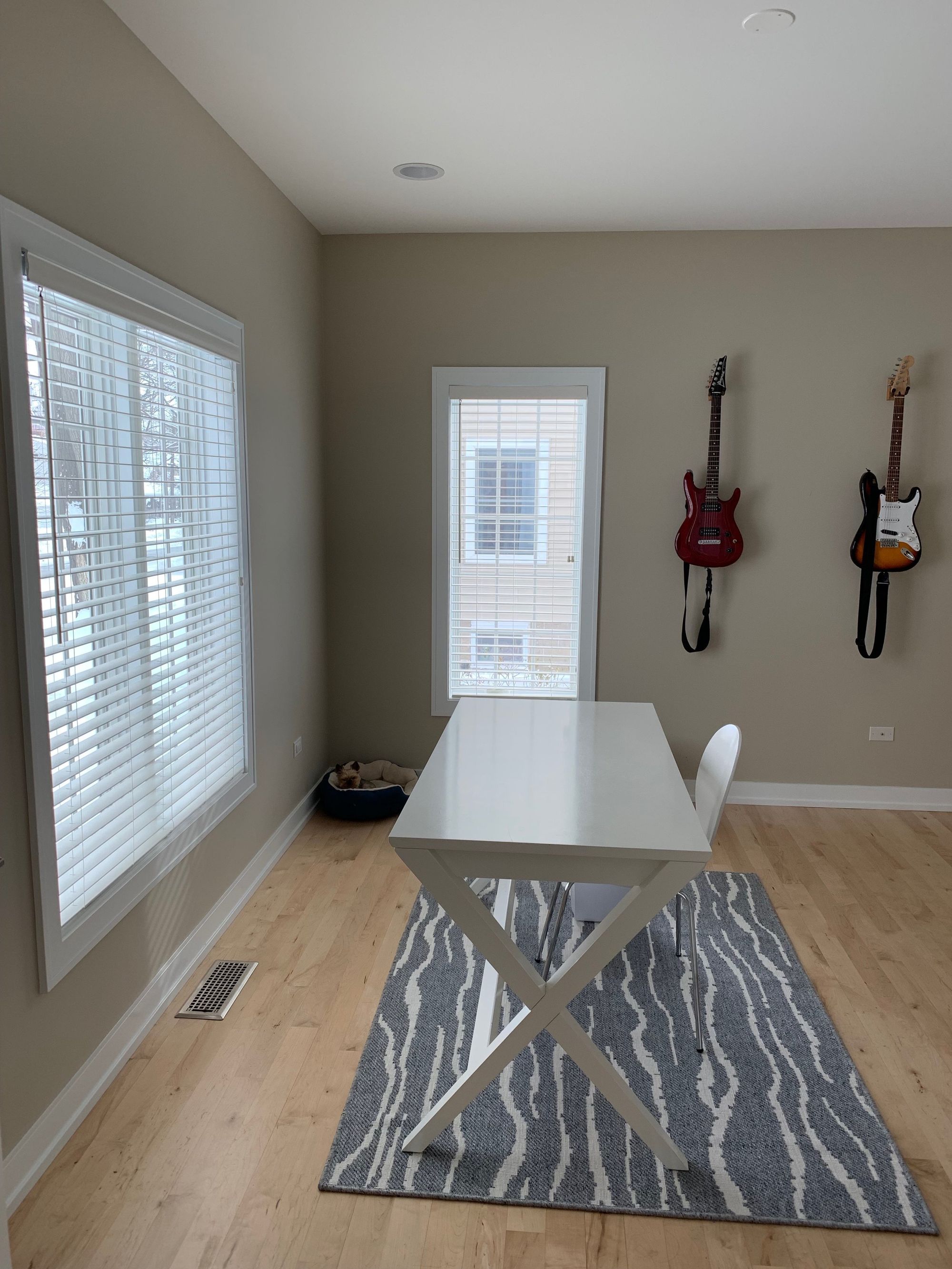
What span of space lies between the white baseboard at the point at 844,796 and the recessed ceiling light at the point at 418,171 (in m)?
2.92

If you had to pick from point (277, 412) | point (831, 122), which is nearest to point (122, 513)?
point (277, 412)

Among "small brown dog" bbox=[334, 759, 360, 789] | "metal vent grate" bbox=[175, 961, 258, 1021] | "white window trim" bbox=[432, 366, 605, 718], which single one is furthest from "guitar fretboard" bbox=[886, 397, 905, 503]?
"metal vent grate" bbox=[175, 961, 258, 1021]

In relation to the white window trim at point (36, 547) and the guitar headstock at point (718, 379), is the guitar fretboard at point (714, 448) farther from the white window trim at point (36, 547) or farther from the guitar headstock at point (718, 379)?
the white window trim at point (36, 547)

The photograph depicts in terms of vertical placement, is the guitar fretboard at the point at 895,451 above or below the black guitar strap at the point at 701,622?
above

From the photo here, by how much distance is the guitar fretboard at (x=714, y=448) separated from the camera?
404 centimetres

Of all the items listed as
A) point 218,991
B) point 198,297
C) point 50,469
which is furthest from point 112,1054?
point 198,297

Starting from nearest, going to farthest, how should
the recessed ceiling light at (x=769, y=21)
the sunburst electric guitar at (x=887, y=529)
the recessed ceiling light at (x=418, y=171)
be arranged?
the recessed ceiling light at (x=769, y=21), the recessed ceiling light at (x=418, y=171), the sunburst electric guitar at (x=887, y=529)

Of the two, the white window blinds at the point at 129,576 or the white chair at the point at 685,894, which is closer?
the white window blinds at the point at 129,576

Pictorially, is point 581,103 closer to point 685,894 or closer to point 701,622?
point 701,622

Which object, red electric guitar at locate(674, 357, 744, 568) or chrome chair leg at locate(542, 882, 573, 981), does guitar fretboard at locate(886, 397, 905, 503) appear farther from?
chrome chair leg at locate(542, 882, 573, 981)

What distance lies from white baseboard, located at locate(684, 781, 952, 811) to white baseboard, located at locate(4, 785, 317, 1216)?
89.2 inches

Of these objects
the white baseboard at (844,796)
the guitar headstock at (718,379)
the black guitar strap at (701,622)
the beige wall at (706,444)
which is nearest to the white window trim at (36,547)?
the beige wall at (706,444)

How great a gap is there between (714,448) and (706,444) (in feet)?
0.41

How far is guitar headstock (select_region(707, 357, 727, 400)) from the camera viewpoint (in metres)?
3.98
